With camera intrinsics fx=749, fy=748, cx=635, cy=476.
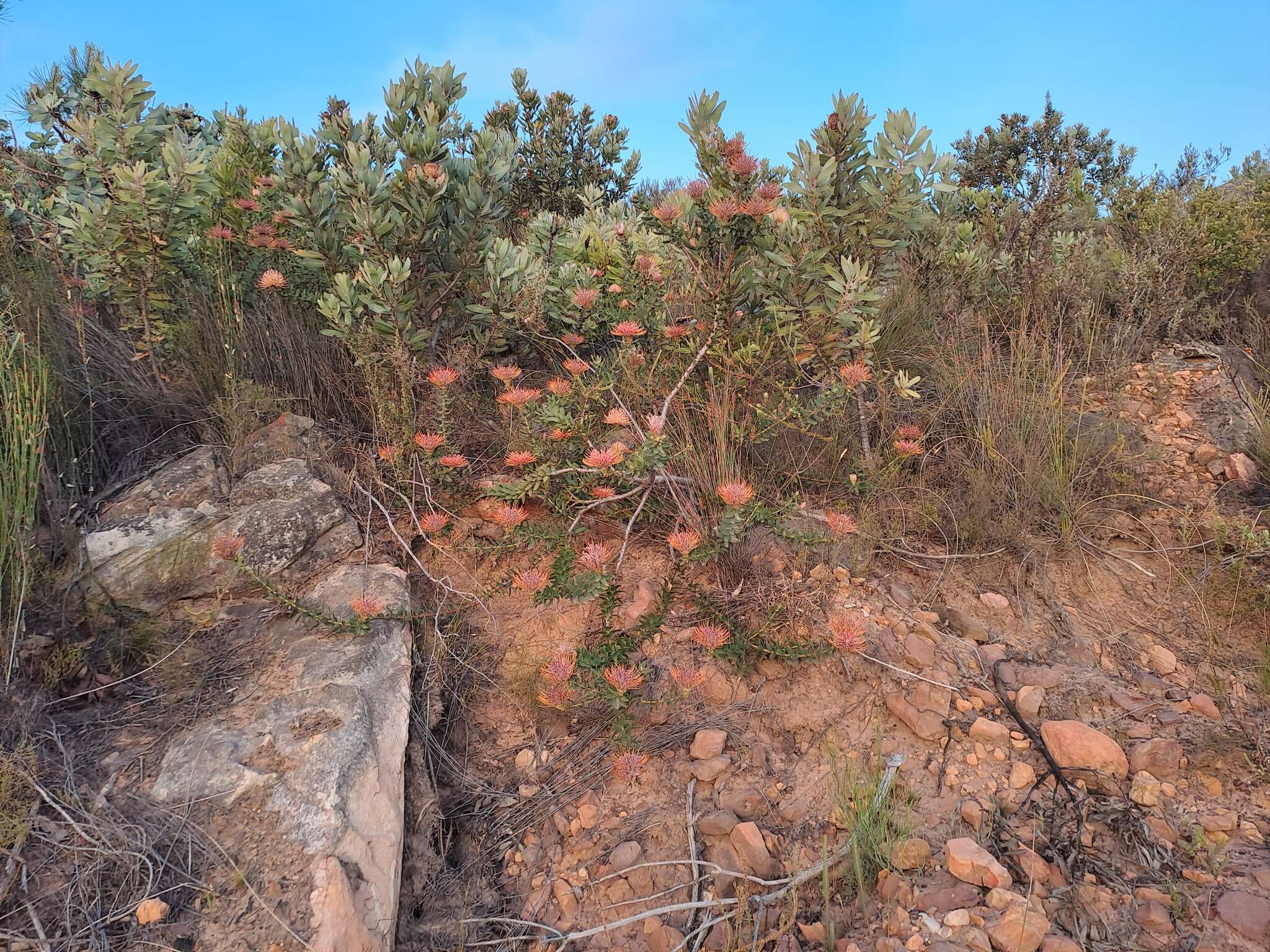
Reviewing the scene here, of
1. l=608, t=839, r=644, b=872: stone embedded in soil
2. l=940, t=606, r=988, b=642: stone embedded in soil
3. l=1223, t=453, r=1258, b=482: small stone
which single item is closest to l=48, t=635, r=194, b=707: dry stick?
l=608, t=839, r=644, b=872: stone embedded in soil

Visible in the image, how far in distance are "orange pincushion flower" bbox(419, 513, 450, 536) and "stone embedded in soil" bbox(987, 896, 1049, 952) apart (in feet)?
6.50

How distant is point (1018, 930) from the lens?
1629 millimetres

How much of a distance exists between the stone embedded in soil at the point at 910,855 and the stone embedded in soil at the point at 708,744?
60 centimetres

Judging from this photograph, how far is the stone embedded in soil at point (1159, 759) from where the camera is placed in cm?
201

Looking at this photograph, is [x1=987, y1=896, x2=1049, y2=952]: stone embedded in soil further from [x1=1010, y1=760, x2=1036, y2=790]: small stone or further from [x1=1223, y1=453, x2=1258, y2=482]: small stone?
[x1=1223, y1=453, x2=1258, y2=482]: small stone

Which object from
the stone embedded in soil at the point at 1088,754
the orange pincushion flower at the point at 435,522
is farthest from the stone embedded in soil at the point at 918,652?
the orange pincushion flower at the point at 435,522

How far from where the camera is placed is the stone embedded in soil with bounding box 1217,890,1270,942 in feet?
5.15

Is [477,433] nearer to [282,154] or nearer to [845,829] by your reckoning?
[282,154]

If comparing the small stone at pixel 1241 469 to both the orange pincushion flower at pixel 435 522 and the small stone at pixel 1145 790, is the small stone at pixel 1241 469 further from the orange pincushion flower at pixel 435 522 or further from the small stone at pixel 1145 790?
the orange pincushion flower at pixel 435 522

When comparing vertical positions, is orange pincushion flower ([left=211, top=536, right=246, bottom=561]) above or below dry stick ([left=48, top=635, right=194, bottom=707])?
above

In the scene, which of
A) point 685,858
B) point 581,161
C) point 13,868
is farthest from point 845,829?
point 581,161

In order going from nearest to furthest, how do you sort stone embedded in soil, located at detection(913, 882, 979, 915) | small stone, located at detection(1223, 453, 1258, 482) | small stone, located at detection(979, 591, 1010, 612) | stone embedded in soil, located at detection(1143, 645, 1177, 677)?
stone embedded in soil, located at detection(913, 882, 979, 915)
stone embedded in soil, located at detection(1143, 645, 1177, 677)
small stone, located at detection(979, 591, 1010, 612)
small stone, located at detection(1223, 453, 1258, 482)

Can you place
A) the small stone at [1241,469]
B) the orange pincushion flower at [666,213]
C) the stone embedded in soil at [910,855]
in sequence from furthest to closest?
1. the small stone at [1241,469]
2. the orange pincushion flower at [666,213]
3. the stone embedded in soil at [910,855]

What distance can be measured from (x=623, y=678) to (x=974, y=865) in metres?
0.96
